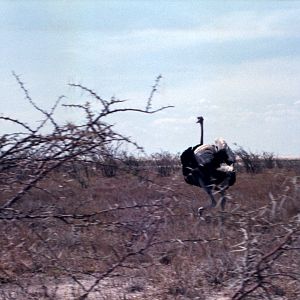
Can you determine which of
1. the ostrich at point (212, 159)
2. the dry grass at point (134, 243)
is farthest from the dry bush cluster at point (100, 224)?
the ostrich at point (212, 159)

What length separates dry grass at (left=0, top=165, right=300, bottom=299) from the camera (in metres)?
7.13

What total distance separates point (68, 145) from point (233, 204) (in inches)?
67.3

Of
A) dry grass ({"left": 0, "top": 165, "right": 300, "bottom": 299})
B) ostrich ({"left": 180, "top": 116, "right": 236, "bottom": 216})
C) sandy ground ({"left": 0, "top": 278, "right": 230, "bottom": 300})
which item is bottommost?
sandy ground ({"left": 0, "top": 278, "right": 230, "bottom": 300})

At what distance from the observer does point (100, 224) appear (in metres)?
7.28

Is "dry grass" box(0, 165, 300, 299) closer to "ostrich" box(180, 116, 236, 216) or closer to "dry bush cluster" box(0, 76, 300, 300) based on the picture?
"dry bush cluster" box(0, 76, 300, 300)

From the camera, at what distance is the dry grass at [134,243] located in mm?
7129

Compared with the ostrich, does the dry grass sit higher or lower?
lower

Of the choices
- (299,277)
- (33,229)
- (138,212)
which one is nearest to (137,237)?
(138,212)

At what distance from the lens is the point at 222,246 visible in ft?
27.7

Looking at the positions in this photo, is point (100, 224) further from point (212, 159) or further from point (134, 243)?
point (212, 159)

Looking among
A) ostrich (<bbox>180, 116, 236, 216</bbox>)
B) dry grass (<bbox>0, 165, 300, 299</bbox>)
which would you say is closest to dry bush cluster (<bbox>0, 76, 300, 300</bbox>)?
dry grass (<bbox>0, 165, 300, 299</bbox>)

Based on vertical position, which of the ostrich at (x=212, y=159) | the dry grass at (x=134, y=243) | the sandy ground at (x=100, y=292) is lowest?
the sandy ground at (x=100, y=292)

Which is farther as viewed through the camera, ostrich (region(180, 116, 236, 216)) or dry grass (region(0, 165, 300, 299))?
ostrich (region(180, 116, 236, 216))

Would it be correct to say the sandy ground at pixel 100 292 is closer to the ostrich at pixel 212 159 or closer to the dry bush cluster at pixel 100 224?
the dry bush cluster at pixel 100 224
